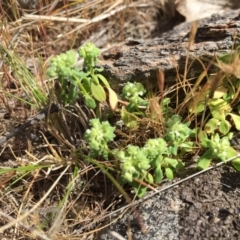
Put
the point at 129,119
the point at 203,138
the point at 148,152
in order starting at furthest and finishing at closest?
1. the point at 129,119
2. the point at 203,138
3. the point at 148,152

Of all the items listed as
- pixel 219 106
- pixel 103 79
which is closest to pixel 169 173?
pixel 219 106

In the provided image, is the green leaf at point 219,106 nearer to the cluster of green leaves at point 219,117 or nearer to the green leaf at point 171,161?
the cluster of green leaves at point 219,117

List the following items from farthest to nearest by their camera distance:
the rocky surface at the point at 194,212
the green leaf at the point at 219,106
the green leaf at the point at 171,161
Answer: the green leaf at the point at 219,106
the green leaf at the point at 171,161
the rocky surface at the point at 194,212

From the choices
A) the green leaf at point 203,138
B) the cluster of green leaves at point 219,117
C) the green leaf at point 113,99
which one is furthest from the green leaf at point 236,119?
the green leaf at point 113,99

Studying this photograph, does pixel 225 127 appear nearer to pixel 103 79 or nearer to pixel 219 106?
pixel 219 106

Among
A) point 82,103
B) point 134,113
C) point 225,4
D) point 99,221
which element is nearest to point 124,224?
point 99,221

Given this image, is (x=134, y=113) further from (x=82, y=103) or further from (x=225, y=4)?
(x=225, y=4)
